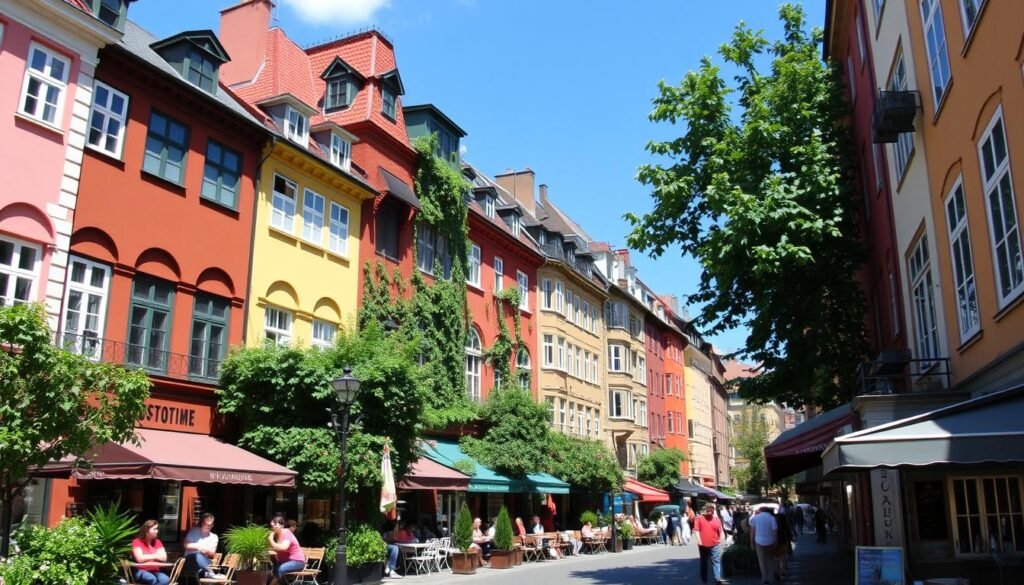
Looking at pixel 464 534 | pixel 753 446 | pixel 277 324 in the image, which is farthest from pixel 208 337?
pixel 753 446

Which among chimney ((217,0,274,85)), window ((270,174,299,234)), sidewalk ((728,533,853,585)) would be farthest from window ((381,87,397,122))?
sidewalk ((728,533,853,585))

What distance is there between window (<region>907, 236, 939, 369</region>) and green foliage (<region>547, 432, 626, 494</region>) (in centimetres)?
1852

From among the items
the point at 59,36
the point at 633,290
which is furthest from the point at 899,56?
the point at 633,290

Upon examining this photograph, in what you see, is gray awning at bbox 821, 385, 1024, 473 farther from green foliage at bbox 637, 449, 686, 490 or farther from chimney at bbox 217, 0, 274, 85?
green foliage at bbox 637, 449, 686, 490

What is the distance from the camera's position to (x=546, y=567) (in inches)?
987

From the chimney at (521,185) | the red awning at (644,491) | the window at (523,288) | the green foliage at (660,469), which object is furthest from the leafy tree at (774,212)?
the green foliage at (660,469)

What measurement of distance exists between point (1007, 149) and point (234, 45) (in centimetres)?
2430

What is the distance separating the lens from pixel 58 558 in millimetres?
10477

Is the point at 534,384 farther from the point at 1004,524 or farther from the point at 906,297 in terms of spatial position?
the point at 1004,524

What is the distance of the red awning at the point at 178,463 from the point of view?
49.6ft

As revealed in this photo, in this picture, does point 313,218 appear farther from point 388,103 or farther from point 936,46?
point 936,46

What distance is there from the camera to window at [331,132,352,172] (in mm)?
25266

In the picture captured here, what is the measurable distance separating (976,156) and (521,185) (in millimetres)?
40416

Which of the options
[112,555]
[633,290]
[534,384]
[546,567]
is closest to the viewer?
[112,555]
